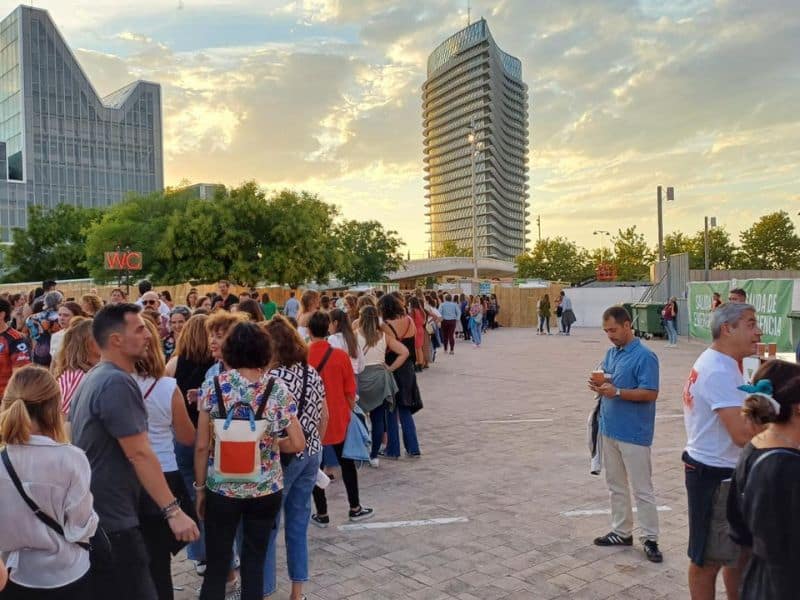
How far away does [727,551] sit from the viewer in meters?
3.48

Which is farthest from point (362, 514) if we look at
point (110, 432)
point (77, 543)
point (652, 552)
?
point (77, 543)

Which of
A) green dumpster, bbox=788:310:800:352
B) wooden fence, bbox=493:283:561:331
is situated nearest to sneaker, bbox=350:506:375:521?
green dumpster, bbox=788:310:800:352

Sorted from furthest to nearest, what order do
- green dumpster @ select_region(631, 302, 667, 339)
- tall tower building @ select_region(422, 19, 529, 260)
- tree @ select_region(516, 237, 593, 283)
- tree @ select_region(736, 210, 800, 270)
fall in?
tall tower building @ select_region(422, 19, 529, 260) → tree @ select_region(516, 237, 593, 283) → tree @ select_region(736, 210, 800, 270) → green dumpster @ select_region(631, 302, 667, 339)

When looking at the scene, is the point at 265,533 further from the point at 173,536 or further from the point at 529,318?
the point at 529,318

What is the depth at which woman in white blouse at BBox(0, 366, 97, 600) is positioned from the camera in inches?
95.6

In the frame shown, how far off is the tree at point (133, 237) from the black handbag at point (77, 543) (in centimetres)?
3944

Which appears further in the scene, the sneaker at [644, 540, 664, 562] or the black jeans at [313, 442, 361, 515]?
the black jeans at [313, 442, 361, 515]

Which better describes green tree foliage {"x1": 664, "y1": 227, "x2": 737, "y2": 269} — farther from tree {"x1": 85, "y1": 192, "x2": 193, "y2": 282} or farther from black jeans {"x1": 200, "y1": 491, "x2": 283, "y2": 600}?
black jeans {"x1": 200, "y1": 491, "x2": 283, "y2": 600}

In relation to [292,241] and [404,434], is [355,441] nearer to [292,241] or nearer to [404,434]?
[404,434]

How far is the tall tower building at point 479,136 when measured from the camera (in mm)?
176250

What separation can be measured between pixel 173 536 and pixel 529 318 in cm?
3477

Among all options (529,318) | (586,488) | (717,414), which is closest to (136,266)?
(529,318)

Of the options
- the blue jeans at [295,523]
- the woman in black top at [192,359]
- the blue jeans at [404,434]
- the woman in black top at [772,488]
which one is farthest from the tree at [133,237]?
the woman in black top at [772,488]

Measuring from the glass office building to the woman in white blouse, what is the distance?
9054 cm
